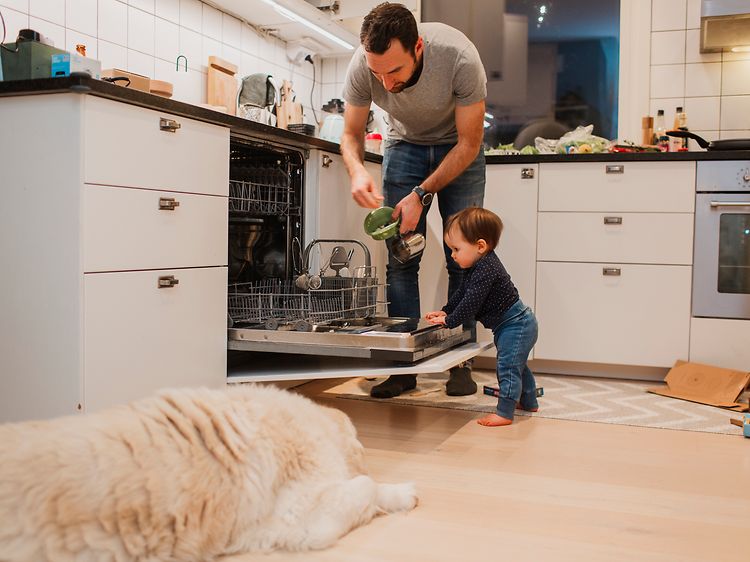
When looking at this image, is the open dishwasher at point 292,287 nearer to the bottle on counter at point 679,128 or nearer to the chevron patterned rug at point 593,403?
the chevron patterned rug at point 593,403

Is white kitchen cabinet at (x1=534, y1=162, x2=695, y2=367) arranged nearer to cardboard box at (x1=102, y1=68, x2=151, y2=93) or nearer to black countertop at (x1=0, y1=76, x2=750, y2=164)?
black countertop at (x1=0, y1=76, x2=750, y2=164)

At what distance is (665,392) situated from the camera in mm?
3295

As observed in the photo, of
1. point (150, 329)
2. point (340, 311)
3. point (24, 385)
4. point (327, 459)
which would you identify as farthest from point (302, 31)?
point (327, 459)

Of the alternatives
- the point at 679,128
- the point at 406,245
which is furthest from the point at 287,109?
the point at 679,128

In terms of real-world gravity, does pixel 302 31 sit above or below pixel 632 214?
above

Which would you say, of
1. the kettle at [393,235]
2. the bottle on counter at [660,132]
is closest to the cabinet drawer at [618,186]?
the bottle on counter at [660,132]

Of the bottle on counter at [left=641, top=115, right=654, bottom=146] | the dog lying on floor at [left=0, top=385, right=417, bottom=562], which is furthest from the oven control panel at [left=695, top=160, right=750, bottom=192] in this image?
the dog lying on floor at [left=0, top=385, right=417, bottom=562]

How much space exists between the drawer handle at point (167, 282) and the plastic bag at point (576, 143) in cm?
224

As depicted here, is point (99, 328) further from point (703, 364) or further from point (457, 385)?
point (703, 364)

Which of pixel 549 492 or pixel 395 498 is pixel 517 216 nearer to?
pixel 549 492

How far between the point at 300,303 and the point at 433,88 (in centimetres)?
92

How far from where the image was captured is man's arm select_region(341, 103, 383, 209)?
→ 286 cm

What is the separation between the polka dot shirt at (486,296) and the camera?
271 centimetres

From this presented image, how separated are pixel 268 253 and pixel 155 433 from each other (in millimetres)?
1652
